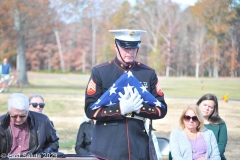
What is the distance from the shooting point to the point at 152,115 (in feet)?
10.6

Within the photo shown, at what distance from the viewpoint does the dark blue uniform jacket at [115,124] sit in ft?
10.6

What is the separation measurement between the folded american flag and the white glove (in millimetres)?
57

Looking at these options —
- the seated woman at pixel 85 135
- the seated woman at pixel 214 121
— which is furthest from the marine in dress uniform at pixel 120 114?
the seated woman at pixel 85 135

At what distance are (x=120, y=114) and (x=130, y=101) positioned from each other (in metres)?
0.14

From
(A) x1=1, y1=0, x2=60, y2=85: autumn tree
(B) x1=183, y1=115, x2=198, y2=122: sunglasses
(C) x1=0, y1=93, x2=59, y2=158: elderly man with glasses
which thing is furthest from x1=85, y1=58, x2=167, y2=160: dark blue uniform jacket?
(A) x1=1, y1=0, x2=60, y2=85: autumn tree

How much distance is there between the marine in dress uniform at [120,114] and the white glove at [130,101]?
0.06 metres

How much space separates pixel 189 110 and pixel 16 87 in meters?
15.9

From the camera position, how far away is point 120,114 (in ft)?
10.4

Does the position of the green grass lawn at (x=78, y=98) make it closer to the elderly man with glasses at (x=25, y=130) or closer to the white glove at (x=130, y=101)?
the elderly man with glasses at (x=25, y=130)

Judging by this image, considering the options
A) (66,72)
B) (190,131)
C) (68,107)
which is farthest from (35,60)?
(190,131)

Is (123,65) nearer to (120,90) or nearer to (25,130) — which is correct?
(120,90)

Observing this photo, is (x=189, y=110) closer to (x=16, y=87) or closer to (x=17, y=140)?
(x=17, y=140)

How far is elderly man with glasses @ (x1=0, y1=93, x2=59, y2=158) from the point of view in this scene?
3.84 metres

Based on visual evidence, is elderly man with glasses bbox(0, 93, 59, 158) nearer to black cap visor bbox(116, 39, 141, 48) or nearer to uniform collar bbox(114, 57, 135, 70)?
uniform collar bbox(114, 57, 135, 70)
